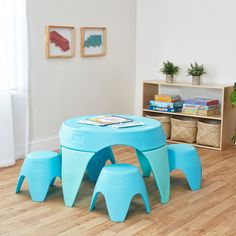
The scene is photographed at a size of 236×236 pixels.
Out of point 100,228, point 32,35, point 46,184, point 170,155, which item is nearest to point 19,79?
point 32,35

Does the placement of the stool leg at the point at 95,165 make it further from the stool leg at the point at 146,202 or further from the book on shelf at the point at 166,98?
the book on shelf at the point at 166,98

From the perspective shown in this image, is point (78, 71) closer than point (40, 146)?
No

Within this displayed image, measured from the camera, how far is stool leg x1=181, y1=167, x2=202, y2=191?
334 centimetres

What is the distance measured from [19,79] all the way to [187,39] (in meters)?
1.87

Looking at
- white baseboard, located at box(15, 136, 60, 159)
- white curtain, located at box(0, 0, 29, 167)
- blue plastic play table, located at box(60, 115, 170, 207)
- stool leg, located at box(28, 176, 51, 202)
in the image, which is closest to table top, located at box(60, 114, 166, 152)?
blue plastic play table, located at box(60, 115, 170, 207)

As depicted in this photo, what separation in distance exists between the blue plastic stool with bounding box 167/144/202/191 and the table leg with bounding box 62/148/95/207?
68 centimetres

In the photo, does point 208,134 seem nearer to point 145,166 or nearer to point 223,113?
point 223,113

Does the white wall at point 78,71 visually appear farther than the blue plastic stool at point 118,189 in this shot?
Yes

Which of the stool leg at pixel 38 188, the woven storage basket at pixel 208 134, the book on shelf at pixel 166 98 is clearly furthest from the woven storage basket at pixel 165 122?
the stool leg at pixel 38 188

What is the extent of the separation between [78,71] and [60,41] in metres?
0.39

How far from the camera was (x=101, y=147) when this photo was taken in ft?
9.73

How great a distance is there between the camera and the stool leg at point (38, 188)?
3135 mm

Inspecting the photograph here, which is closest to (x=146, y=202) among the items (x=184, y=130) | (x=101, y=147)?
(x=101, y=147)

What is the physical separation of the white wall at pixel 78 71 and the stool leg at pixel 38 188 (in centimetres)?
125
